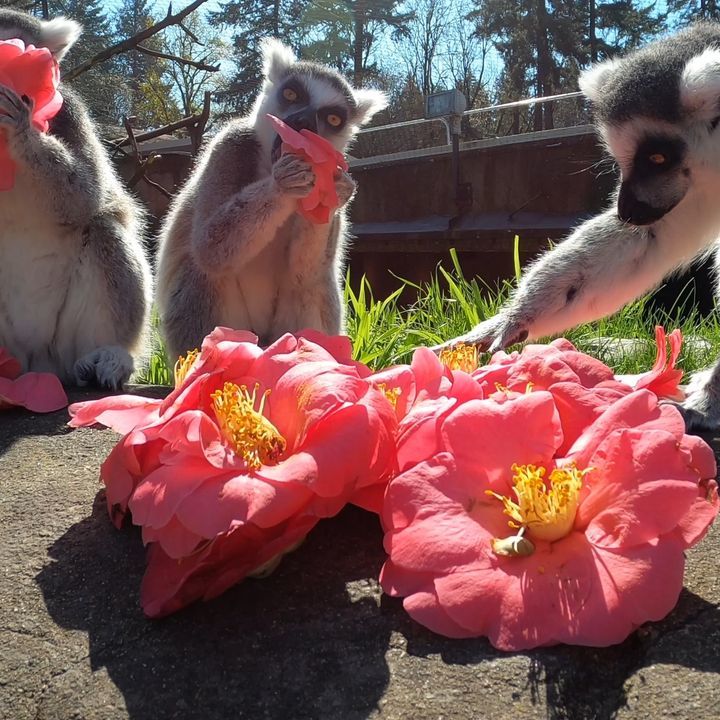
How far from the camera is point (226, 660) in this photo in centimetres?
109

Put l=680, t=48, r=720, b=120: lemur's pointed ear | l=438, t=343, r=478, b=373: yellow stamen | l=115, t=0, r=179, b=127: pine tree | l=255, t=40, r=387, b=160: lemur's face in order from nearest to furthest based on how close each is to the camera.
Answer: l=438, t=343, r=478, b=373: yellow stamen, l=680, t=48, r=720, b=120: lemur's pointed ear, l=255, t=40, r=387, b=160: lemur's face, l=115, t=0, r=179, b=127: pine tree

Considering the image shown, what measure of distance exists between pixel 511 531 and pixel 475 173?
11.3m

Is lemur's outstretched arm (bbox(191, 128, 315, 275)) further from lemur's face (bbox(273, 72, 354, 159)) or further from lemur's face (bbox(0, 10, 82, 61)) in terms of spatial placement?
lemur's face (bbox(0, 10, 82, 61))

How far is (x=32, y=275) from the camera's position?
3.14m

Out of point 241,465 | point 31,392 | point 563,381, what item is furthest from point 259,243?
point 241,465

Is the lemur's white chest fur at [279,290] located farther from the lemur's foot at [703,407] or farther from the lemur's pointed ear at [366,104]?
the lemur's foot at [703,407]

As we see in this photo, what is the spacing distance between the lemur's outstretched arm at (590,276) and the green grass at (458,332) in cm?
97

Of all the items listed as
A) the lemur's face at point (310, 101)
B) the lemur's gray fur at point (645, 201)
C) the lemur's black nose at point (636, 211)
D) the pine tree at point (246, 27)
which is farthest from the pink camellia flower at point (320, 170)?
the pine tree at point (246, 27)

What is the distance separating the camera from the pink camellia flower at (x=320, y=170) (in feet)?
9.14

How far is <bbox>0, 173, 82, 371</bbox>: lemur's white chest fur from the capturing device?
311 centimetres

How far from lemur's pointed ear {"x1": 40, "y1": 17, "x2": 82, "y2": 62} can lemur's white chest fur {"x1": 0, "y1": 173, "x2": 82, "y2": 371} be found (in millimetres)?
809

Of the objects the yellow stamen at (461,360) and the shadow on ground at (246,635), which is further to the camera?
the yellow stamen at (461,360)

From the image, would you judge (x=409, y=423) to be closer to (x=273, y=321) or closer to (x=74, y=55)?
(x=273, y=321)

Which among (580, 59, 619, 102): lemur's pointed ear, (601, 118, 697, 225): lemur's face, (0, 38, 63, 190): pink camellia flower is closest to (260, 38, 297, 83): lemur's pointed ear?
(0, 38, 63, 190): pink camellia flower
